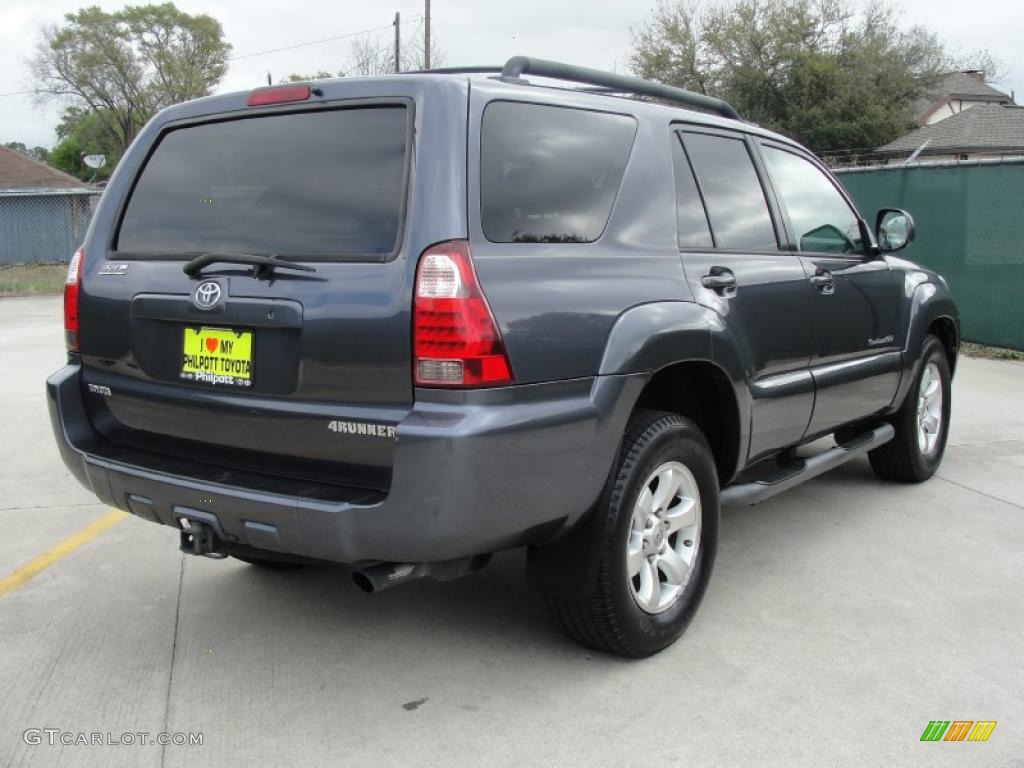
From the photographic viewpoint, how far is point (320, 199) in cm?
297

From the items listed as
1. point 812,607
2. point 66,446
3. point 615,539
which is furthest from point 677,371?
point 66,446

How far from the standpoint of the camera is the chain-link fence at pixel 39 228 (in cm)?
2680

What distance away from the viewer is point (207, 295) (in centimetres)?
303

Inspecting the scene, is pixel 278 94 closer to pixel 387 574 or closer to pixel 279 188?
pixel 279 188

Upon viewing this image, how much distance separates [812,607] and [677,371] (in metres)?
1.13

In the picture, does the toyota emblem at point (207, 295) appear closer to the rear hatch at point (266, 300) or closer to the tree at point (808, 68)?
the rear hatch at point (266, 300)

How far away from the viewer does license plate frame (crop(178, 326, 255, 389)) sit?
118 inches

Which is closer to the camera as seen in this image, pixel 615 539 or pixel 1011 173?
pixel 615 539

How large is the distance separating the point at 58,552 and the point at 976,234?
31.0 ft

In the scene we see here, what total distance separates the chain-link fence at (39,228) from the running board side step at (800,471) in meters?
26.0

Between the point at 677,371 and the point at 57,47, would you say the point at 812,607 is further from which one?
the point at 57,47

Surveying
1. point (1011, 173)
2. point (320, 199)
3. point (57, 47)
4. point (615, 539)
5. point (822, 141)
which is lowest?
point (615, 539)

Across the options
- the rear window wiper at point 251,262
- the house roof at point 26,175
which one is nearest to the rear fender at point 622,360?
the rear window wiper at point 251,262

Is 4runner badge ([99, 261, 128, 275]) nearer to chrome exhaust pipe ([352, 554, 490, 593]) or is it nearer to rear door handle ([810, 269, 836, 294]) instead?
chrome exhaust pipe ([352, 554, 490, 593])
